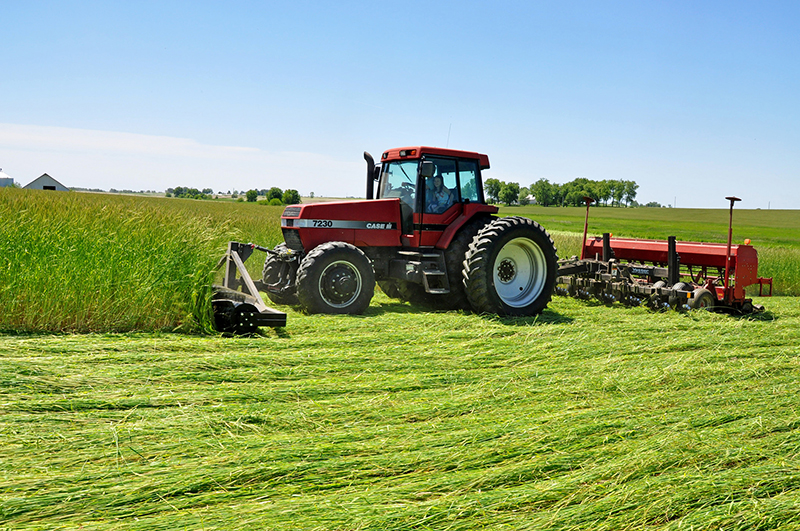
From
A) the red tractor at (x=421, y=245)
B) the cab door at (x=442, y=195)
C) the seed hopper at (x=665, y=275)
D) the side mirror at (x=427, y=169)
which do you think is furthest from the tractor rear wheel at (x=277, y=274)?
the seed hopper at (x=665, y=275)

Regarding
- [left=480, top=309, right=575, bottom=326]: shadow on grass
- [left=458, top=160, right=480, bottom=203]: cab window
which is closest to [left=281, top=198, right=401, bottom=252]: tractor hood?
[left=458, top=160, right=480, bottom=203]: cab window

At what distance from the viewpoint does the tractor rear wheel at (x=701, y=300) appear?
27.1 feet

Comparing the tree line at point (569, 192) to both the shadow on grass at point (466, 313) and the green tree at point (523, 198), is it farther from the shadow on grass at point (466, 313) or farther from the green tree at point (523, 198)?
the shadow on grass at point (466, 313)

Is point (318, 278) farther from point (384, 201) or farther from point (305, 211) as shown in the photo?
point (384, 201)

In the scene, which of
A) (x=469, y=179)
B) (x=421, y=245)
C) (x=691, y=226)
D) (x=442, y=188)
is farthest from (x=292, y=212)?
(x=691, y=226)

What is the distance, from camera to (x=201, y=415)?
145 inches

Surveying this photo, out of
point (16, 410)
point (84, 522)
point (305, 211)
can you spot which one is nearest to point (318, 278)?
point (305, 211)

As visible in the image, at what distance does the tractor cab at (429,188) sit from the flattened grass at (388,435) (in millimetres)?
2630

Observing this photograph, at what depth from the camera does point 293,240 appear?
7.98 m

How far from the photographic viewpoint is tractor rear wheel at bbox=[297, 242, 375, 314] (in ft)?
23.8

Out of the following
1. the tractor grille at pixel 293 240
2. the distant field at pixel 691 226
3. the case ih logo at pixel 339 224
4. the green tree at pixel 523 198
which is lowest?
the tractor grille at pixel 293 240

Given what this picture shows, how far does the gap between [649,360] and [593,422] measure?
6.80 feet

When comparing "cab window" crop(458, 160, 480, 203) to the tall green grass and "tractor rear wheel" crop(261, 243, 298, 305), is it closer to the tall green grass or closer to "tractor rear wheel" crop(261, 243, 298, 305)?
"tractor rear wheel" crop(261, 243, 298, 305)

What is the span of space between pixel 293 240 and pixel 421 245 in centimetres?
169
